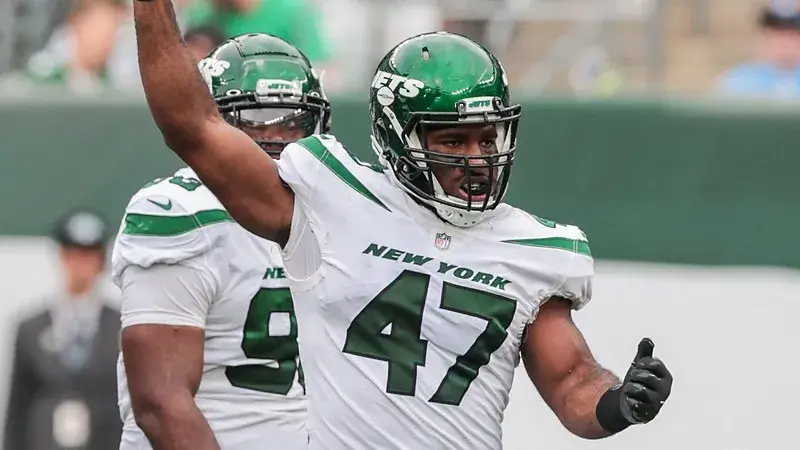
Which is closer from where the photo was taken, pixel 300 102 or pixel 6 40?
pixel 300 102

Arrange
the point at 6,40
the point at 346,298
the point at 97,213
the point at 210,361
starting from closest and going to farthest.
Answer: the point at 346,298, the point at 210,361, the point at 97,213, the point at 6,40

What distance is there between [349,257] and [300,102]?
100 cm

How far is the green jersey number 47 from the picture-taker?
3.62 m

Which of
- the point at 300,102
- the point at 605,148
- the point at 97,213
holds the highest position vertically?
the point at 300,102

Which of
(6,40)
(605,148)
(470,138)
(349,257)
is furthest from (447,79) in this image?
(6,40)

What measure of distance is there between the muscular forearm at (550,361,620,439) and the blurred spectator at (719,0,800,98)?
377 centimetres

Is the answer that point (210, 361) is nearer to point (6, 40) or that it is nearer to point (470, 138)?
point (470, 138)

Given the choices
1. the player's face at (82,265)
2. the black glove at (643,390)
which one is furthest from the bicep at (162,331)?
the player's face at (82,265)

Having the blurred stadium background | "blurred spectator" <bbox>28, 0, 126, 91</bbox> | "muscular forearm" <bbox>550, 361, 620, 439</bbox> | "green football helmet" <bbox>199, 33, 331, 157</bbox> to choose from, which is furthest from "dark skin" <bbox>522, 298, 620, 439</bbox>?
"blurred spectator" <bbox>28, 0, 126, 91</bbox>

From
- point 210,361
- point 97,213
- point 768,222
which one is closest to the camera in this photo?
point 210,361

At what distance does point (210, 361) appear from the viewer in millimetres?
4328

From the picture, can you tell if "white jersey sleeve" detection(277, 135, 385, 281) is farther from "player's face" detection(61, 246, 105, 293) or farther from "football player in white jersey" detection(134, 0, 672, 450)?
"player's face" detection(61, 246, 105, 293)

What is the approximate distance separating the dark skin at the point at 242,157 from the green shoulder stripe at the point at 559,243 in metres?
0.17

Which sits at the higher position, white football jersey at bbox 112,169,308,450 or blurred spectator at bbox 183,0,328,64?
blurred spectator at bbox 183,0,328,64
